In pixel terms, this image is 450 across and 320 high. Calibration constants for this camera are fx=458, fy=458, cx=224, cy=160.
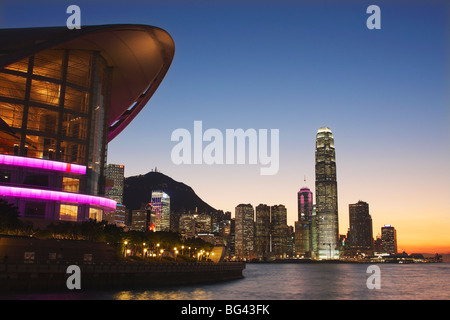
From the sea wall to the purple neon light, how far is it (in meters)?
21.9

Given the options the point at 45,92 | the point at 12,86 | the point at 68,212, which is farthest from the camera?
the point at 45,92

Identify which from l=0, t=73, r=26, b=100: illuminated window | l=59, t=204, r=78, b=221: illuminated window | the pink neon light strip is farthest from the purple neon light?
l=0, t=73, r=26, b=100: illuminated window

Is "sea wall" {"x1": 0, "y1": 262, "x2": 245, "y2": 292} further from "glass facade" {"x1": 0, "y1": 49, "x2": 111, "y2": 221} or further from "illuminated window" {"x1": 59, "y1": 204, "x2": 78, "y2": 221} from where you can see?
"glass facade" {"x1": 0, "y1": 49, "x2": 111, "y2": 221}

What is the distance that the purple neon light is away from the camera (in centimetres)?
6875

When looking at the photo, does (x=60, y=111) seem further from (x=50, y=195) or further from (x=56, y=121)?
(x=50, y=195)

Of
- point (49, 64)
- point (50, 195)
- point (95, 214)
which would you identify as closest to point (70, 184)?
point (50, 195)

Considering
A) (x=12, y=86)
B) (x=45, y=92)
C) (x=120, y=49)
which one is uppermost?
(x=120, y=49)

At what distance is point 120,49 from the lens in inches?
3305

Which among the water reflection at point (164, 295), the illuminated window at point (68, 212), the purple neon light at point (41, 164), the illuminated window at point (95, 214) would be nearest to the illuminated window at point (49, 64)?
the purple neon light at point (41, 164)

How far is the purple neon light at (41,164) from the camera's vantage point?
226 ft

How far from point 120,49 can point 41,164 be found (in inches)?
1034

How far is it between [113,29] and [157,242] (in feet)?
129

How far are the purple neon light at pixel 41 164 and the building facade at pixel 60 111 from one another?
0.45ft
